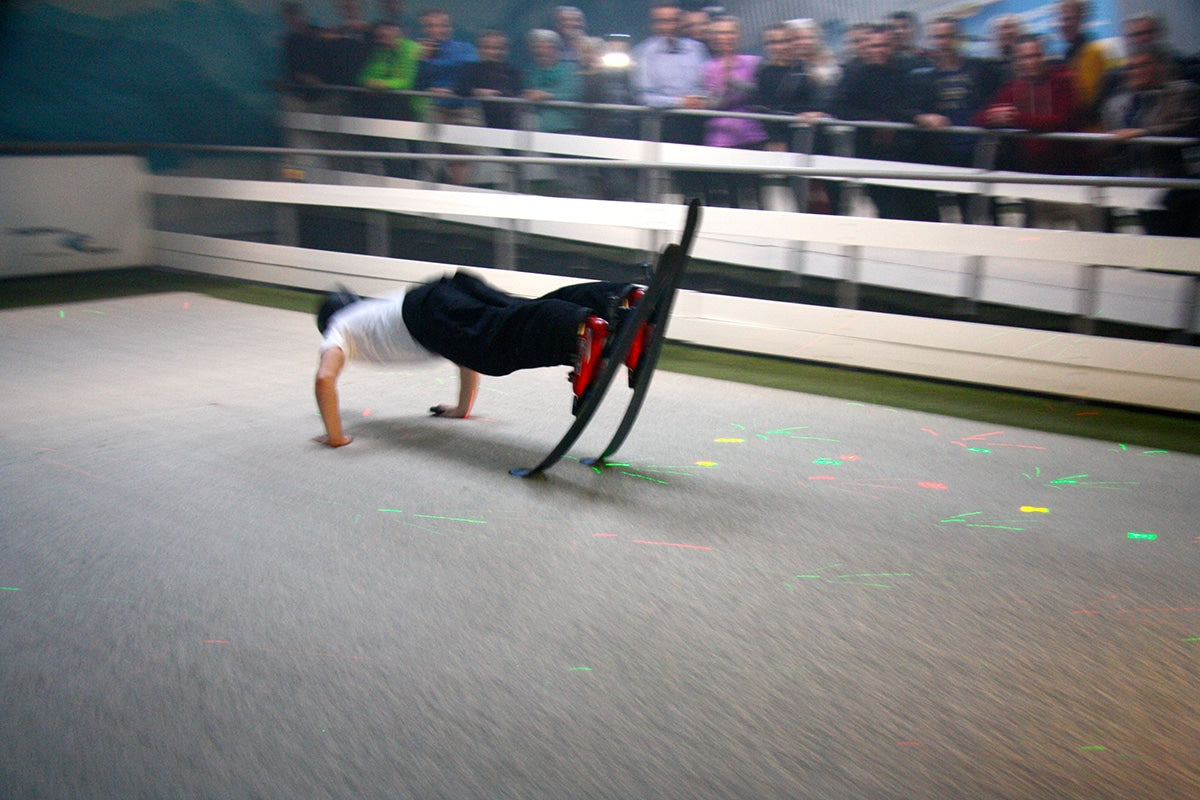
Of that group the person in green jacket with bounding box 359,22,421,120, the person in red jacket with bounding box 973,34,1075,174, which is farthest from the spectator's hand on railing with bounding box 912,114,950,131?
the person in green jacket with bounding box 359,22,421,120

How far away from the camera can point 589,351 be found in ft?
9.91

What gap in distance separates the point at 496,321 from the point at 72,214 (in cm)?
531

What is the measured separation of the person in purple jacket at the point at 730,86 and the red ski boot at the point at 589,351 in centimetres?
363

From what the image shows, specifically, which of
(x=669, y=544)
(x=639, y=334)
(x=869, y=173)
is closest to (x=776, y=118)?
(x=869, y=173)

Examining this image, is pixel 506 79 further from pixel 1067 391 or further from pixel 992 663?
pixel 992 663

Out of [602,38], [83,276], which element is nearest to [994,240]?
[602,38]

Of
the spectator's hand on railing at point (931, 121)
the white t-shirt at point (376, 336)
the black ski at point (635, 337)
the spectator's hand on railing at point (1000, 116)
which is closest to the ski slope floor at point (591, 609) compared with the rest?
the black ski at point (635, 337)

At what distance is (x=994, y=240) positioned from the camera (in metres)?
4.29

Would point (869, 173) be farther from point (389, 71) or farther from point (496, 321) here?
point (389, 71)

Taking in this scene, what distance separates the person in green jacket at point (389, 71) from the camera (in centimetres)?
772

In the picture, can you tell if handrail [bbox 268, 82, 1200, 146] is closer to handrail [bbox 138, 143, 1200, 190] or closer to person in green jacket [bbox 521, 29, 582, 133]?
person in green jacket [bbox 521, 29, 582, 133]

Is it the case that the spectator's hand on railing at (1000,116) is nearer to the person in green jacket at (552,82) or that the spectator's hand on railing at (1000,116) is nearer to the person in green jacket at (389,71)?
the person in green jacket at (552,82)

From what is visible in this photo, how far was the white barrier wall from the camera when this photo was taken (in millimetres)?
6820

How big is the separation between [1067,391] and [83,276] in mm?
6408
